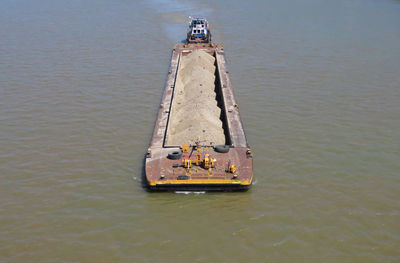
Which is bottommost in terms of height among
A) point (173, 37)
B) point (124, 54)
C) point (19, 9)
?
point (124, 54)

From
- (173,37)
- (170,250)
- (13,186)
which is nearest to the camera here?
(170,250)


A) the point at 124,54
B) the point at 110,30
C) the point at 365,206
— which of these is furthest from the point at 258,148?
the point at 110,30

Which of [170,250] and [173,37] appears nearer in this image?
[170,250]

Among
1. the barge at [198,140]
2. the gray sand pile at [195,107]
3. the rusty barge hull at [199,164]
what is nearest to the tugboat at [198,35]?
the gray sand pile at [195,107]

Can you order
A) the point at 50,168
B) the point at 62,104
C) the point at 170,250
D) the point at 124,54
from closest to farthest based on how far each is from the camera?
the point at 170,250 → the point at 50,168 → the point at 62,104 → the point at 124,54

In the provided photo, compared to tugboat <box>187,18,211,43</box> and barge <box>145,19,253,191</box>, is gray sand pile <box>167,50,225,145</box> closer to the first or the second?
barge <box>145,19,253,191</box>

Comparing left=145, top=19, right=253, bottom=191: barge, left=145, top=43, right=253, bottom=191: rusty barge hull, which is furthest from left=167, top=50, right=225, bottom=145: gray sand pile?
left=145, top=43, right=253, bottom=191: rusty barge hull

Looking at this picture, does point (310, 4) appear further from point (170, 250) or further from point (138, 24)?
point (170, 250)

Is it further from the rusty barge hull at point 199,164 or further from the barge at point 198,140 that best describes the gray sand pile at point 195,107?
the rusty barge hull at point 199,164
